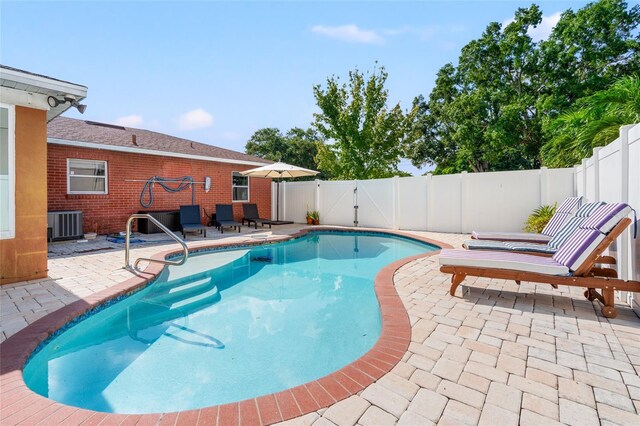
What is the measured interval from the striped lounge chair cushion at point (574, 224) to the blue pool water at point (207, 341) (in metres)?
3.11

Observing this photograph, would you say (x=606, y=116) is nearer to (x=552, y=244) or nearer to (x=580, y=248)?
(x=552, y=244)

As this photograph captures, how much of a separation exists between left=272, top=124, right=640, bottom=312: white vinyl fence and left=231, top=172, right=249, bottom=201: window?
A: 1.95 metres

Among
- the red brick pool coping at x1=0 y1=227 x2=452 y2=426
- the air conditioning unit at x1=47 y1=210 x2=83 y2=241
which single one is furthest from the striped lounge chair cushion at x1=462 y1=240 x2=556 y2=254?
the air conditioning unit at x1=47 y1=210 x2=83 y2=241

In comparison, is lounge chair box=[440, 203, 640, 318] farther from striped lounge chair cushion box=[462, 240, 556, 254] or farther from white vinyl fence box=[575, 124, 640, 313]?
striped lounge chair cushion box=[462, 240, 556, 254]

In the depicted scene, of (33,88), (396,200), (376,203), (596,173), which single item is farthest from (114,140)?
(596,173)

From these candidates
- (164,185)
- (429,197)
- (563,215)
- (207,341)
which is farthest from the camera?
(164,185)

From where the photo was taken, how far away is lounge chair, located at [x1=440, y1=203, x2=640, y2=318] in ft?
11.5

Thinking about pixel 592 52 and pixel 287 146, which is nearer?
pixel 592 52

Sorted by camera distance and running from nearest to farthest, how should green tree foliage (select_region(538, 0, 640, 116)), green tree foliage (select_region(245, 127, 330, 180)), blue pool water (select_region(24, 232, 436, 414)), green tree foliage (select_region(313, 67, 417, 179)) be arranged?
blue pool water (select_region(24, 232, 436, 414))
green tree foliage (select_region(538, 0, 640, 116))
green tree foliage (select_region(313, 67, 417, 179))
green tree foliage (select_region(245, 127, 330, 180))

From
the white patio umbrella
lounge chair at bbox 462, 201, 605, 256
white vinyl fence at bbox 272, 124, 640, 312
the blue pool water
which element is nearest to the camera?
the blue pool water

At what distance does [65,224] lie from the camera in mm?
8938

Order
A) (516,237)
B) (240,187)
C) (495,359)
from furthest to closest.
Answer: (240,187) < (516,237) < (495,359)

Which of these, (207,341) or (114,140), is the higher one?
(114,140)

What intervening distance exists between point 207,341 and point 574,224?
5661mm
